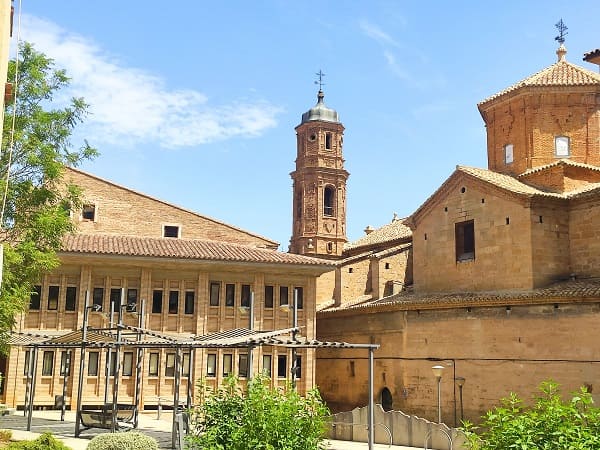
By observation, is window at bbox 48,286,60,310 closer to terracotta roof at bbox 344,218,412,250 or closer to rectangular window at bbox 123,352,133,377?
rectangular window at bbox 123,352,133,377

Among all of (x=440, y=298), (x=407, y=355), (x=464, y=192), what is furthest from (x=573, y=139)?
(x=407, y=355)

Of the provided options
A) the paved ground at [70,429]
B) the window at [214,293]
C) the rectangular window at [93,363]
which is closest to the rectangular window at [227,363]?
the window at [214,293]

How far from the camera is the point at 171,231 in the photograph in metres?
31.3

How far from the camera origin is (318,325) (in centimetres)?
3338

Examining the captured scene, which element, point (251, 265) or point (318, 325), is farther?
point (318, 325)

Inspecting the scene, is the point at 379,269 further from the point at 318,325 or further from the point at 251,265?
the point at 251,265

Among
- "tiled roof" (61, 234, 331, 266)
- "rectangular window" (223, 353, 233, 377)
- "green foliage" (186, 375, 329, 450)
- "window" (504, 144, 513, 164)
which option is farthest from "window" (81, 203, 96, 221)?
"green foliage" (186, 375, 329, 450)

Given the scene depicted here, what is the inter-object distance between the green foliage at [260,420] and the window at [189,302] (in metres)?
18.8

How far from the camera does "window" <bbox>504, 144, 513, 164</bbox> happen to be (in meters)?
28.7

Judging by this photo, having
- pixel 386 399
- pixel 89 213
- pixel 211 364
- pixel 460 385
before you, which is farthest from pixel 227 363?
pixel 460 385

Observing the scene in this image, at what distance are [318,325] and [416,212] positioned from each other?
8.02m

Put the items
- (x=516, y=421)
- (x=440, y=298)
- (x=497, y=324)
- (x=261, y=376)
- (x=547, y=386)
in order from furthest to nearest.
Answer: (x=440, y=298) → (x=497, y=324) → (x=261, y=376) → (x=547, y=386) → (x=516, y=421)

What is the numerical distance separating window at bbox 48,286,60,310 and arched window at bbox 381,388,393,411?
532 inches

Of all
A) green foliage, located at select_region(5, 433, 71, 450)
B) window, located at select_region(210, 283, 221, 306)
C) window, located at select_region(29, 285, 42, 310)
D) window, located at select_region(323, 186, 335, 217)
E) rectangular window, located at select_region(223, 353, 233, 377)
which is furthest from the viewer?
window, located at select_region(323, 186, 335, 217)
